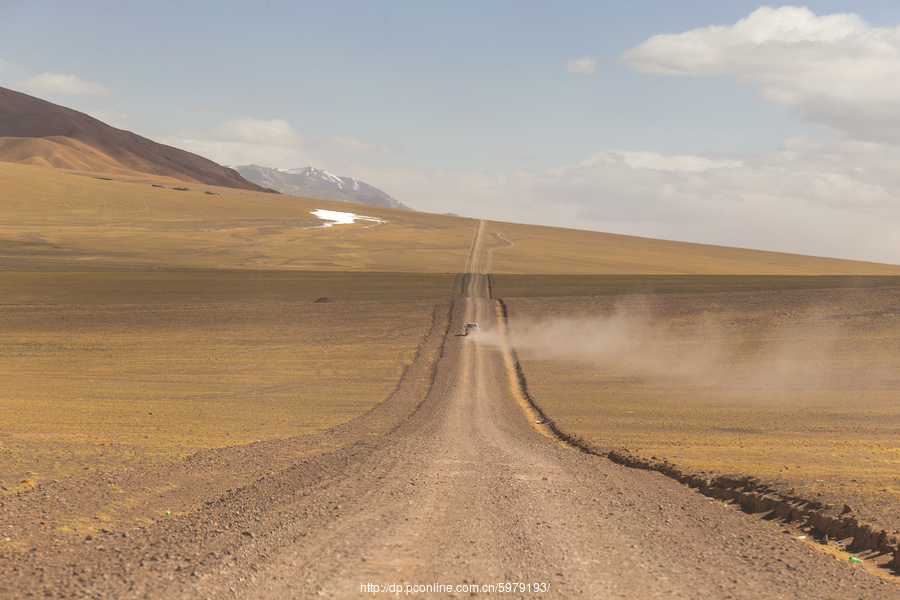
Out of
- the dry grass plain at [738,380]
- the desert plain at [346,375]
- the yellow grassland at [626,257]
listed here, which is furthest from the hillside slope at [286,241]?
the dry grass plain at [738,380]

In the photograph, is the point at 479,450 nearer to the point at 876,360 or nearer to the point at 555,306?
the point at 876,360

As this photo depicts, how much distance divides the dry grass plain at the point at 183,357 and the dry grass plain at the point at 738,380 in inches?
403

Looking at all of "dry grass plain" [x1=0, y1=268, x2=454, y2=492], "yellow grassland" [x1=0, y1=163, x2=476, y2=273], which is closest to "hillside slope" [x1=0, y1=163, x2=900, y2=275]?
"yellow grassland" [x1=0, y1=163, x2=476, y2=273]

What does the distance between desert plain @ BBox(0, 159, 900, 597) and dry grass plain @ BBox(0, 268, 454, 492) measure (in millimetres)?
189

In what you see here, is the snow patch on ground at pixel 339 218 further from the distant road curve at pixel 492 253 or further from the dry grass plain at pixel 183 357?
the dry grass plain at pixel 183 357

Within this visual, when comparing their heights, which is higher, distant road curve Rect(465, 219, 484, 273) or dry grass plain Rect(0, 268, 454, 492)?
distant road curve Rect(465, 219, 484, 273)

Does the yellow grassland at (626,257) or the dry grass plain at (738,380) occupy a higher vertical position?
the yellow grassland at (626,257)

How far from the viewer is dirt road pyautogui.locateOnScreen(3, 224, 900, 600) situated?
334 inches

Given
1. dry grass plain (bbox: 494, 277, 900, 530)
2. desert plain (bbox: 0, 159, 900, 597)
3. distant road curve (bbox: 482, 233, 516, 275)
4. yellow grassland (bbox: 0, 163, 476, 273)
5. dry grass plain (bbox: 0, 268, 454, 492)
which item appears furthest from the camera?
distant road curve (bbox: 482, 233, 516, 275)

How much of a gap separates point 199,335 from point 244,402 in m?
19.3

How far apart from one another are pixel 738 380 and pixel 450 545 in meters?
29.0

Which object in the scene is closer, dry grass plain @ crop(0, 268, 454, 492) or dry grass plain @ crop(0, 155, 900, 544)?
dry grass plain @ crop(0, 268, 454, 492)

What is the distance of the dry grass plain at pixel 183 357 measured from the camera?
18.9 m

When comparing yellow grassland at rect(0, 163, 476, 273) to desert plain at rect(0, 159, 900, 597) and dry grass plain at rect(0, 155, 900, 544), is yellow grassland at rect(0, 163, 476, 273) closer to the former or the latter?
dry grass plain at rect(0, 155, 900, 544)
